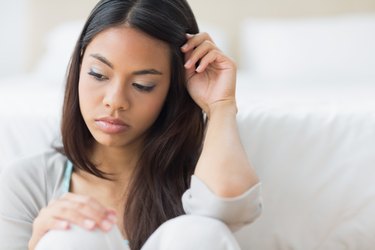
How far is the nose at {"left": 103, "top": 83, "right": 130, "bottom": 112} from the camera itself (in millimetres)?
1002

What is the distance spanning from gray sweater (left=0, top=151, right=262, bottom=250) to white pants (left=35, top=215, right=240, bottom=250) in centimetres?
6

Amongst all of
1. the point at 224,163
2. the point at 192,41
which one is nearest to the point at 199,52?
the point at 192,41

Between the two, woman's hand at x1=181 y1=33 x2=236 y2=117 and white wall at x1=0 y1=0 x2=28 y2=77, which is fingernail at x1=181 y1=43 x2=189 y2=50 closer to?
woman's hand at x1=181 y1=33 x2=236 y2=117

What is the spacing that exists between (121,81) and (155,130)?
202mm

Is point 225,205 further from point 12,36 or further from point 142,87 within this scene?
point 12,36

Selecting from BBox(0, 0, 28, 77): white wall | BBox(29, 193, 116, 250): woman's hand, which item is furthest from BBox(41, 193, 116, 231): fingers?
BBox(0, 0, 28, 77): white wall

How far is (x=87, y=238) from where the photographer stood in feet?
2.56

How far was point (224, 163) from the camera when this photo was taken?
3.18 ft

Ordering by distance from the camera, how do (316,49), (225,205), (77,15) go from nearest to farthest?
(225,205) < (316,49) < (77,15)

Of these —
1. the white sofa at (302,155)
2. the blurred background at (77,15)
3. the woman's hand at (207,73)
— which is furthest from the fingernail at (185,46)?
the blurred background at (77,15)

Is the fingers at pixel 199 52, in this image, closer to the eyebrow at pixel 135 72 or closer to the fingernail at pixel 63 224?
the eyebrow at pixel 135 72

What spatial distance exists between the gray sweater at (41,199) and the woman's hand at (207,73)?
197 millimetres

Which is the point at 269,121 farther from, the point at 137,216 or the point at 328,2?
the point at 328,2

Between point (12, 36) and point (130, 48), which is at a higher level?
point (130, 48)
